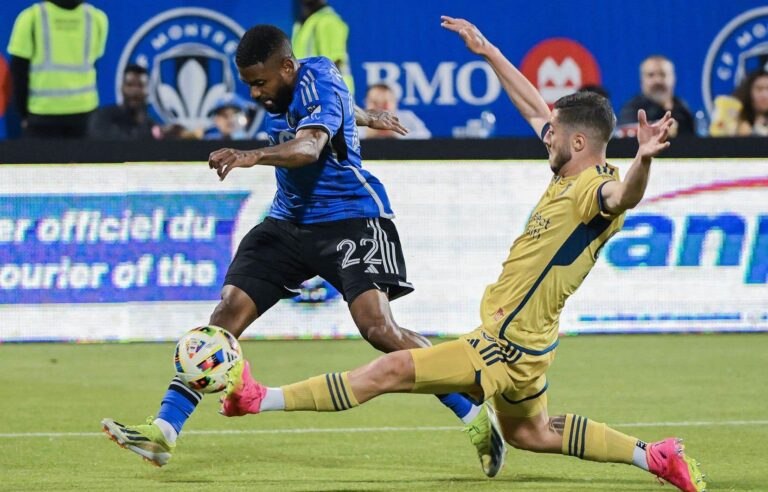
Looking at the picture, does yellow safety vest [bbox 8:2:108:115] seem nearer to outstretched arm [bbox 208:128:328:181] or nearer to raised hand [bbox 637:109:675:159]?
outstretched arm [bbox 208:128:328:181]

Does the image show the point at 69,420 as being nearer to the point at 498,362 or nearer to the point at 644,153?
the point at 498,362

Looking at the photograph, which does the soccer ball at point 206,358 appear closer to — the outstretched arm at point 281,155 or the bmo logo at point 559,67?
the outstretched arm at point 281,155

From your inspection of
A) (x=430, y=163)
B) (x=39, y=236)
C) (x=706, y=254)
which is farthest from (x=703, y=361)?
(x=39, y=236)

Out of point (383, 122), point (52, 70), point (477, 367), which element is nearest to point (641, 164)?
point (477, 367)

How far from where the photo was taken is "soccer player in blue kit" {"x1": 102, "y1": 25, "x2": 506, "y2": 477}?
6.96m

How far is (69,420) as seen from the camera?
340 inches

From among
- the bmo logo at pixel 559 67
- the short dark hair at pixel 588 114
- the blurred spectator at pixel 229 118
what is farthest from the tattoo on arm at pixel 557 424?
the bmo logo at pixel 559 67

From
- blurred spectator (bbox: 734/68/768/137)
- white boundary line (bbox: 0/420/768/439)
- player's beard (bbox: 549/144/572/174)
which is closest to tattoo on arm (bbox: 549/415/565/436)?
player's beard (bbox: 549/144/572/174)

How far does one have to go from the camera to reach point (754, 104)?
15.2m

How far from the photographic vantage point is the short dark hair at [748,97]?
15227mm

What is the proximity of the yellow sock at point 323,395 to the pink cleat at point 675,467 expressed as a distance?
128cm

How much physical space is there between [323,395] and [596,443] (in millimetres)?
1189

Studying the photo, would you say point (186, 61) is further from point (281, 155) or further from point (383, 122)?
point (281, 155)

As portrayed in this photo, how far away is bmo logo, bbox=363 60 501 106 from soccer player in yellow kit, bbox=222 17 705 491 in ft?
35.3
